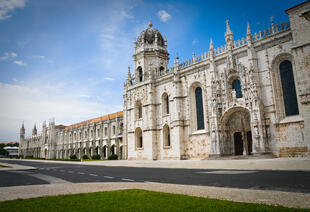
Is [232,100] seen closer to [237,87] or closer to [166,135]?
[237,87]

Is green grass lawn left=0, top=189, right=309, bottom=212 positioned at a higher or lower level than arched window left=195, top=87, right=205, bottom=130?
lower

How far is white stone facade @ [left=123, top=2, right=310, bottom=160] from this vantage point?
984 inches

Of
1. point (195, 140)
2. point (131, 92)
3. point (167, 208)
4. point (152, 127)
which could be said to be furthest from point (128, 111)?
point (167, 208)

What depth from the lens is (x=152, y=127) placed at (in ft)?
130

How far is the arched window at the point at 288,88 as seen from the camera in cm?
2591

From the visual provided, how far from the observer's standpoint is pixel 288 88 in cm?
2653

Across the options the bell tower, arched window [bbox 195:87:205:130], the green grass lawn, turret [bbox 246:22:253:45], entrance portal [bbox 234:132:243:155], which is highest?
the bell tower

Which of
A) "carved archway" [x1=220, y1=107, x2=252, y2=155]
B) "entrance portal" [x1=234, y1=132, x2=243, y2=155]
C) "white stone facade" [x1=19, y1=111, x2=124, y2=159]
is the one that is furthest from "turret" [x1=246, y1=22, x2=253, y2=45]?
"white stone facade" [x1=19, y1=111, x2=124, y2=159]

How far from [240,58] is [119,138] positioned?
33.8 m

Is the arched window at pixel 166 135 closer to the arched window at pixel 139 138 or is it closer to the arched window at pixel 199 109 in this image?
the arched window at pixel 199 109

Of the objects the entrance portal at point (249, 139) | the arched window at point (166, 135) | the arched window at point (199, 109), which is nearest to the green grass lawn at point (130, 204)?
the entrance portal at point (249, 139)

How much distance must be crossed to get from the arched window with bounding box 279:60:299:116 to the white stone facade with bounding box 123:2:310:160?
0.31ft

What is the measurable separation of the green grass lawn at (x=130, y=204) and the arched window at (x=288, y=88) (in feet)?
78.5

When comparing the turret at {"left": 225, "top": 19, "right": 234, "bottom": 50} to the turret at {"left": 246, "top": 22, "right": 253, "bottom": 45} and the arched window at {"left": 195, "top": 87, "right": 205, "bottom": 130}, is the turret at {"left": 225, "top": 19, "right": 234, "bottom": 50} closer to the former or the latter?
the turret at {"left": 246, "top": 22, "right": 253, "bottom": 45}
